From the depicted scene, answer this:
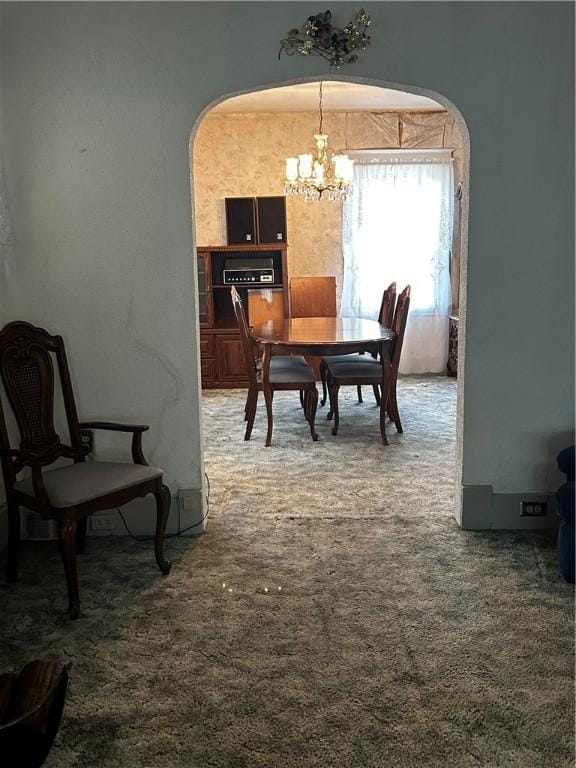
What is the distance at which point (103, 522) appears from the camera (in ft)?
11.7

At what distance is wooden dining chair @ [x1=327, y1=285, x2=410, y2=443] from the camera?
525cm

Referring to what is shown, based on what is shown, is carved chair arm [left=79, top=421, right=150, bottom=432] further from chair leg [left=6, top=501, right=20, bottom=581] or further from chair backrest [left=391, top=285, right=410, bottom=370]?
chair backrest [left=391, top=285, right=410, bottom=370]

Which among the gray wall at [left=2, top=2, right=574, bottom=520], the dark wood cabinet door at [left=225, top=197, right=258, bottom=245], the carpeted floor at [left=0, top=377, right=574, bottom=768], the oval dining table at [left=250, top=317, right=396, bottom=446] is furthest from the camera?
the dark wood cabinet door at [left=225, top=197, right=258, bottom=245]

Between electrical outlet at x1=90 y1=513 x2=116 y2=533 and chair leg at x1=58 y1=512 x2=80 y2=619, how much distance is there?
2.52ft

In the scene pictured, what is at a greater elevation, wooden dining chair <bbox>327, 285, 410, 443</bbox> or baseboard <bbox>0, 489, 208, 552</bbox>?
wooden dining chair <bbox>327, 285, 410, 443</bbox>

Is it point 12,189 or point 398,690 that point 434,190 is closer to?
point 12,189

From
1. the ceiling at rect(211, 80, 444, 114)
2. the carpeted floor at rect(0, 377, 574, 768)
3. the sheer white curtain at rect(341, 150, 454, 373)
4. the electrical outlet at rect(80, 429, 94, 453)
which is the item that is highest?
the ceiling at rect(211, 80, 444, 114)

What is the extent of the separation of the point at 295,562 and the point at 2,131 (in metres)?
2.27

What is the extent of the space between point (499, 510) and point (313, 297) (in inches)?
153

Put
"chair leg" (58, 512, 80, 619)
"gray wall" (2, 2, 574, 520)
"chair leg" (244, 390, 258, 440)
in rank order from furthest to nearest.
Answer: "chair leg" (244, 390, 258, 440), "gray wall" (2, 2, 574, 520), "chair leg" (58, 512, 80, 619)

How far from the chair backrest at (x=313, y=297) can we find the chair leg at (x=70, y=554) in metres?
4.49

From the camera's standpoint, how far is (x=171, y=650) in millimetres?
2553


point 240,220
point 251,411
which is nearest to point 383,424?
point 251,411

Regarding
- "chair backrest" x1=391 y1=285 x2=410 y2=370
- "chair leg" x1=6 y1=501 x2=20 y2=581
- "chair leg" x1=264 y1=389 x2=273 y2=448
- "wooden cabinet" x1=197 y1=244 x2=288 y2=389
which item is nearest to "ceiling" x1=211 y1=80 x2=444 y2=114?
"wooden cabinet" x1=197 y1=244 x2=288 y2=389
